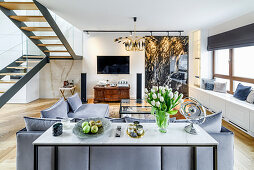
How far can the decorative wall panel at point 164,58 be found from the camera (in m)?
5.93

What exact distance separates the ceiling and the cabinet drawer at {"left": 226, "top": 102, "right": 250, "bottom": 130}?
2108 millimetres

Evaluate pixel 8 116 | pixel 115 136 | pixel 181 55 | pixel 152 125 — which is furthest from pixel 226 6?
pixel 8 116

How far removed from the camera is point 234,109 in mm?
3391

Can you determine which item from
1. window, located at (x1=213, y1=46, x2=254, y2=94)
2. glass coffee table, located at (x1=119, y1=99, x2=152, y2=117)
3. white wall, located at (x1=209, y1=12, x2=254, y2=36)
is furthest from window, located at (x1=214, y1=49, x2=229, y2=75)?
glass coffee table, located at (x1=119, y1=99, x2=152, y2=117)

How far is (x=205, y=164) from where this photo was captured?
1509mm

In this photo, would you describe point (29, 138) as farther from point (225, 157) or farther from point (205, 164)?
point (225, 157)

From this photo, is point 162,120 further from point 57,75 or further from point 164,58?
point 57,75

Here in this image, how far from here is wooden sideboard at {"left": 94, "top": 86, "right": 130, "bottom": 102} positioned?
215 inches

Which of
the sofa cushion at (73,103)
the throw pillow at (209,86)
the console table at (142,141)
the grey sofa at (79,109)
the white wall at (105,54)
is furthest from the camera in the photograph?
the white wall at (105,54)

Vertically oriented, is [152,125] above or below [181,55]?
below

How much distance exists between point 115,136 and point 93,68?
477cm

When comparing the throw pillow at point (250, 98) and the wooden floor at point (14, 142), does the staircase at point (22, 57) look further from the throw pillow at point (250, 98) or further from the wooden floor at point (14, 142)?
the throw pillow at point (250, 98)

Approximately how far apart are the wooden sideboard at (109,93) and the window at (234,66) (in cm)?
303

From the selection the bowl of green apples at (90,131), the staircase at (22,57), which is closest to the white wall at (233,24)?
the bowl of green apples at (90,131)
